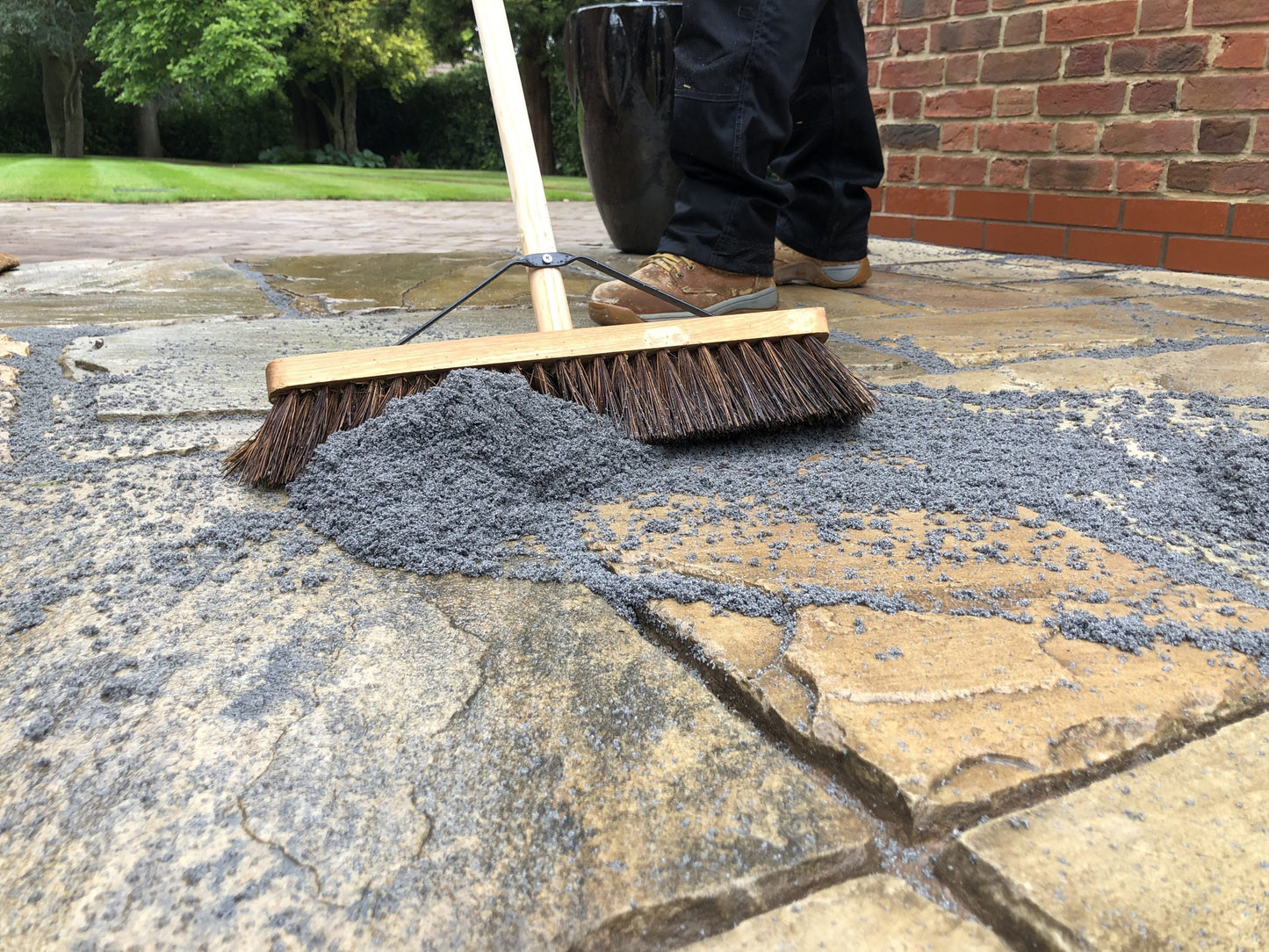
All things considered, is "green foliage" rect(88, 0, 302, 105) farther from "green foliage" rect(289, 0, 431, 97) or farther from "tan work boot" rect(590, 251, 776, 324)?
"tan work boot" rect(590, 251, 776, 324)

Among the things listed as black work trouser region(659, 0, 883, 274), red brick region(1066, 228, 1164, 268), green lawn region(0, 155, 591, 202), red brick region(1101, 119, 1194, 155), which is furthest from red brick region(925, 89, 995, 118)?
green lawn region(0, 155, 591, 202)

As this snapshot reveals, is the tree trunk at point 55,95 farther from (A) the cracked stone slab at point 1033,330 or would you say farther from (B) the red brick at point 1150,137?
(A) the cracked stone slab at point 1033,330

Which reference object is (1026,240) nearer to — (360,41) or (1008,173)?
(1008,173)

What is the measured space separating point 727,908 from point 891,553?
56cm

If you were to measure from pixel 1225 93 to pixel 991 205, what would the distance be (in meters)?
0.98

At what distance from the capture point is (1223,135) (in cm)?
312

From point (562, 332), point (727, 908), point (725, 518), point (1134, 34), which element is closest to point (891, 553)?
point (725, 518)

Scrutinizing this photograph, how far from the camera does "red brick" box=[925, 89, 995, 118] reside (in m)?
3.86

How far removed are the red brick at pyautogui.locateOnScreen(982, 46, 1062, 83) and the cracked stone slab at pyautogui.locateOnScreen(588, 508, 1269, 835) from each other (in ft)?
10.6

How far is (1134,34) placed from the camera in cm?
329

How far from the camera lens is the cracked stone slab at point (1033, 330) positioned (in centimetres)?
208

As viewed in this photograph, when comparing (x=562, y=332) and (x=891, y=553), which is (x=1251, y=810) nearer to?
(x=891, y=553)

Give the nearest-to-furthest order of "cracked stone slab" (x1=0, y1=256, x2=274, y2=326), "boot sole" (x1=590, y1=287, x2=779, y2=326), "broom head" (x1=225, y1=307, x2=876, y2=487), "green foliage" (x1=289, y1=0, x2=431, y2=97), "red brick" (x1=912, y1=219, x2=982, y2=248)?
"broom head" (x1=225, y1=307, x2=876, y2=487) < "boot sole" (x1=590, y1=287, x2=779, y2=326) < "cracked stone slab" (x1=0, y1=256, x2=274, y2=326) < "red brick" (x1=912, y1=219, x2=982, y2=248) < "green foliage" (x1=289, y1=0, x2=431, y2=97)

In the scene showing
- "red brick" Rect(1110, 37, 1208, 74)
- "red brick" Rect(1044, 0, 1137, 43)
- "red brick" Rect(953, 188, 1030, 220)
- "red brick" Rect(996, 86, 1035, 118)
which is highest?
"red brick" Rect(1044, 0, 1137, 43)
